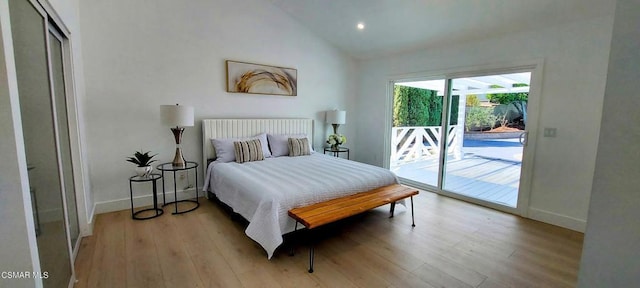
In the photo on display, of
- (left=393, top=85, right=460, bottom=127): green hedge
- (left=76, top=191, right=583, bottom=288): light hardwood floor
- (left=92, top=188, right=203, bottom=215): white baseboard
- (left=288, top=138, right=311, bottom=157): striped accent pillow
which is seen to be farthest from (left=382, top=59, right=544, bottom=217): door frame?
(left=92, top=188, right=203, bottom=215): white baseboard

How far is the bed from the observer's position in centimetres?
243

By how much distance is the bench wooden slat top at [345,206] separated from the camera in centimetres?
235

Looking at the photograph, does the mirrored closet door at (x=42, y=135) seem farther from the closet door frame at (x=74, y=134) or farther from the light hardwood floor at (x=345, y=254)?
the light hardwood floor at (x=345, y=254)

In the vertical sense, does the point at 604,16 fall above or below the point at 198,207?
above

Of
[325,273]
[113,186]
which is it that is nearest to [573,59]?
[325,273]

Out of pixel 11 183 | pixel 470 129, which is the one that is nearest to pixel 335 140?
pixel 470 129

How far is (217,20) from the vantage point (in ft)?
13.0

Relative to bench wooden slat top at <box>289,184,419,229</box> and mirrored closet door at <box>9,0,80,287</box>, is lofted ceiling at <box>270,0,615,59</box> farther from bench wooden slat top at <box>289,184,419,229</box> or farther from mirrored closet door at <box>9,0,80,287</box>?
mirrored closet door at <box>9,0,80,287</box>

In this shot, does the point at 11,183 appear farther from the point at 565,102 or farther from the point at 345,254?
the point at 565,102

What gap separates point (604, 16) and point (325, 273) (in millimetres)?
3768

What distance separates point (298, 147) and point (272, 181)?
155 centimetres

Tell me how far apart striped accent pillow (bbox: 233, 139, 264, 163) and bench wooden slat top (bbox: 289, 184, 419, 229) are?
5.11 feet

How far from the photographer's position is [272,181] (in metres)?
2.85

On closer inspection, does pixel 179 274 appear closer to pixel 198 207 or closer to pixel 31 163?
pixel 31 163
